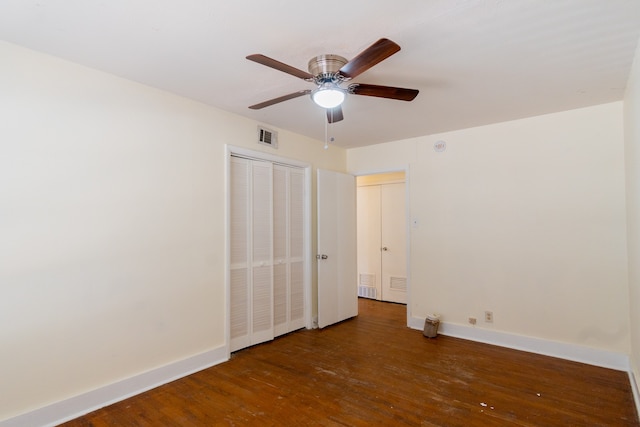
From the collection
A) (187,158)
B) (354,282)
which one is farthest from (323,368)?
(187,158)

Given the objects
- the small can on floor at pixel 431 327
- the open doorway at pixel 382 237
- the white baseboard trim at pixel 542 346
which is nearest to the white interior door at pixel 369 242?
the open doorway at pixel 382 237

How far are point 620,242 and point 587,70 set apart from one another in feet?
5.46

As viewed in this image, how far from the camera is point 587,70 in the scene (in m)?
2.36

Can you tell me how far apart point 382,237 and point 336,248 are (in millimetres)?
1517

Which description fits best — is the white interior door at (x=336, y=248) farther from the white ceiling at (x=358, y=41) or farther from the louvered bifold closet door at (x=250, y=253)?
the white ceiling at (x=358, y=41)

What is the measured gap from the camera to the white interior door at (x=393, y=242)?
5367mm

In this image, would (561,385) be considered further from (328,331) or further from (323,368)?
(328,331)

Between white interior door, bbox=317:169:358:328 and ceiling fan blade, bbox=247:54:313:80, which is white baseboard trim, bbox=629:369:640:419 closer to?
white interior door, bbox=317:169:358:328

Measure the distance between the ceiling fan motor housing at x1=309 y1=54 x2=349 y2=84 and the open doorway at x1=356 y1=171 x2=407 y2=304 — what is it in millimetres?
3293

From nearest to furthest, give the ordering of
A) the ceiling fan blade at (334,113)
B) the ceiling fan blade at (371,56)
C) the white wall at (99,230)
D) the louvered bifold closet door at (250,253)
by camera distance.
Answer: the ceiling fan blade at (371,56)
the white wall at (99,230)
the ceiling fan blade at (334,113)
the louvered bifold closet door at (250,253)

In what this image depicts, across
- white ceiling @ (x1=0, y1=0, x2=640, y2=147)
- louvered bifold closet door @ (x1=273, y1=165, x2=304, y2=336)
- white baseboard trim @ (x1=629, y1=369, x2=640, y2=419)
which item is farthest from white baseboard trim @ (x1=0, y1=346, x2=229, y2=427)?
white baseboard trim @ (x1=629, y1=369, x2=640, y2=419)

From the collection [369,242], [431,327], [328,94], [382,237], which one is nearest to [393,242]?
[382,237]

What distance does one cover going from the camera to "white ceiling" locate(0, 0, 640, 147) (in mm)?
1673

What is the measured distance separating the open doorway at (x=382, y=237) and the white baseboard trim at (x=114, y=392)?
3.19 m
